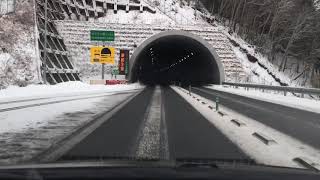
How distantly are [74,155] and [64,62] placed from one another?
47.8m

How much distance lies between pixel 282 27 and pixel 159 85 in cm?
1920

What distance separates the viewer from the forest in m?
65.5

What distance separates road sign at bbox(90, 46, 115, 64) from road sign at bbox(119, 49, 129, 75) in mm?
1799

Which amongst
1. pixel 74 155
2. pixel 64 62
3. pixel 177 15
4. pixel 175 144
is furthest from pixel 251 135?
pixel 177 15

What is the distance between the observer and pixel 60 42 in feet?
193

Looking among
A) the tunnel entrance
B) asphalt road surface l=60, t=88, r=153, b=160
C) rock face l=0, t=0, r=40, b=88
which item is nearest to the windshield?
asphalt road surface l=60, t=88, r=153, b=160

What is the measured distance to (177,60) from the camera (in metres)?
94.8

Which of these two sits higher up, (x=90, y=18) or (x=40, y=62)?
(x=90, y=18)

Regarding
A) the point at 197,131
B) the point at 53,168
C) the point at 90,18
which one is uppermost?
the point at 90,18

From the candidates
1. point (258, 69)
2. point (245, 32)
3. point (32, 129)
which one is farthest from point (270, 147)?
point (245, 32)

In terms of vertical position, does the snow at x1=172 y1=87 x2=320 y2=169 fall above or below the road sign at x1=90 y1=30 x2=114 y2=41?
below

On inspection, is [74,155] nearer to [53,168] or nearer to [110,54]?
[53,168]

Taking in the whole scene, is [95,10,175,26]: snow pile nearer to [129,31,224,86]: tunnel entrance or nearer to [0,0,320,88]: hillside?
[0,0,320,88]: hillside

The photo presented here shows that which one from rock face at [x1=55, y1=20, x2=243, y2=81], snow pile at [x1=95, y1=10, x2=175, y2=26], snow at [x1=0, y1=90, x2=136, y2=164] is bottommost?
snow at [x1=0, y1=90, x2=136, y2=164]
